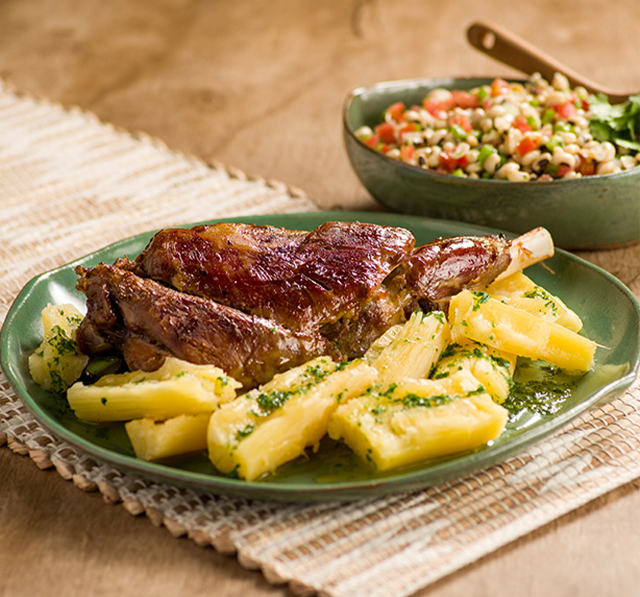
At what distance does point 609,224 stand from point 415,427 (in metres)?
2.23

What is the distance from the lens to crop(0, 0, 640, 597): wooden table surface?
2.62m

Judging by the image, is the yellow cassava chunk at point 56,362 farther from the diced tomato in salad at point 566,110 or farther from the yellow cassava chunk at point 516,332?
the diced tomato in salad at point 566,110

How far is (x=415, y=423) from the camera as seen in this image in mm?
2725

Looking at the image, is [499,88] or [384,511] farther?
[499,88]

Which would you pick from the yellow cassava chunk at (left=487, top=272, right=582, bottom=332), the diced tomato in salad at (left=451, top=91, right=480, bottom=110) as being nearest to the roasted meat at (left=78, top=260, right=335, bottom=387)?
the yellow cassava chunk at (left=487, top=272, right=582, bottom=332)

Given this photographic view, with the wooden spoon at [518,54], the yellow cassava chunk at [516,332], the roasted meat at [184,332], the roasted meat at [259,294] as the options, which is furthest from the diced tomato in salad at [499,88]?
the roasted meat at [184,332]

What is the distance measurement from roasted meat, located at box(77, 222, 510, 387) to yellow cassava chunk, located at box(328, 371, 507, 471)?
406mm

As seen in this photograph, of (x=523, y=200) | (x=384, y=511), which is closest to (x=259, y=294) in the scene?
(x=384, y=511)

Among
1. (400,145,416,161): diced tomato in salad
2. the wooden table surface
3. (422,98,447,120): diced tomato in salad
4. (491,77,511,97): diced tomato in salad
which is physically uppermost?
(491,77,511,97): diced tomato in salad

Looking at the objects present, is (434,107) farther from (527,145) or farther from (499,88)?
(527,145)

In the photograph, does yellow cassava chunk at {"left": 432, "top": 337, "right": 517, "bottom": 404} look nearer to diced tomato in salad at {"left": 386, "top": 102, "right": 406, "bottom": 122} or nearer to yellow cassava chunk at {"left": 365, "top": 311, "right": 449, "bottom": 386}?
yellow cassava chunk at {"left": 365, "top": 311, "right": 449, "bottom": 386}

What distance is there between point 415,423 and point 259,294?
0.77 m

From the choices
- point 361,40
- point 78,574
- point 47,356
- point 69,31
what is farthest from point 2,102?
point 78,574

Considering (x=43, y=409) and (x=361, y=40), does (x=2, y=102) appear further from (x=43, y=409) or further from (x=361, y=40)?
(x=43, y=409)
